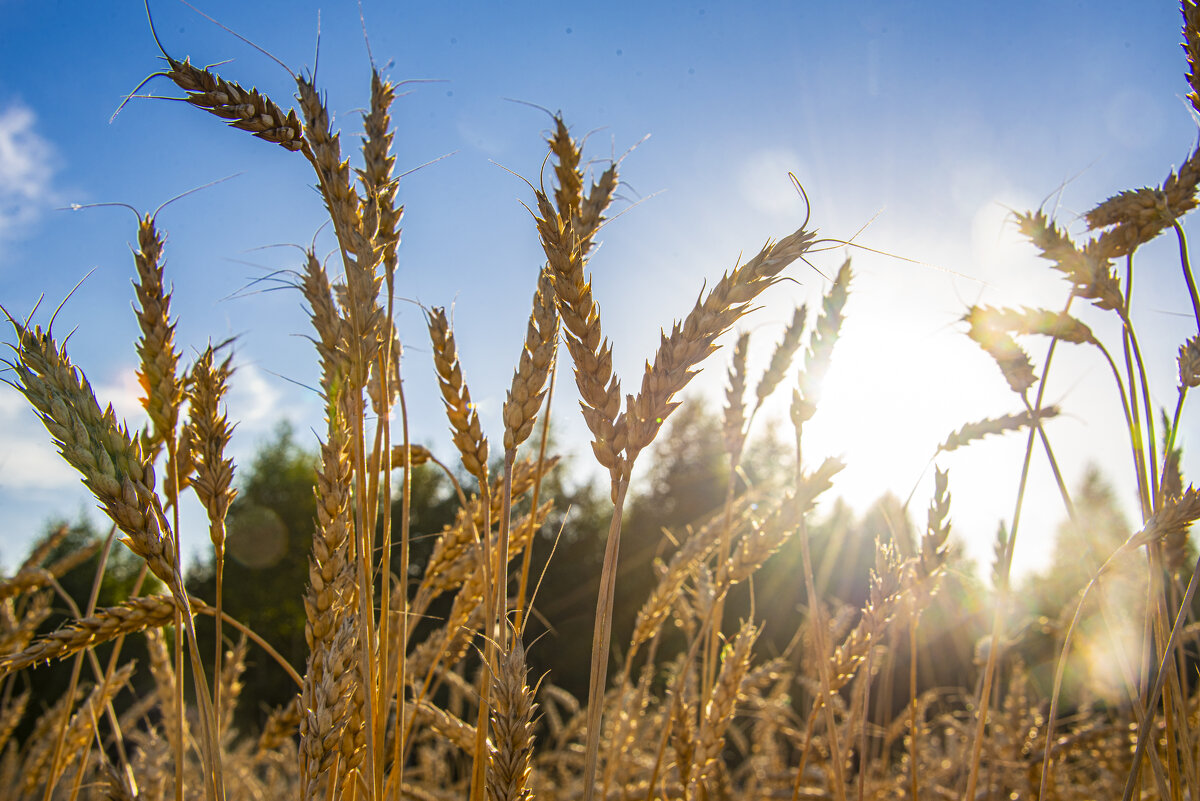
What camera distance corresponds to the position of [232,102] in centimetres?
103

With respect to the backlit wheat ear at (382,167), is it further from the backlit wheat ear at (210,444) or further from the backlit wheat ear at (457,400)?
the backlit wheat ear at (210,444)

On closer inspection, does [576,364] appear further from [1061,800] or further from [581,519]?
[581,519]

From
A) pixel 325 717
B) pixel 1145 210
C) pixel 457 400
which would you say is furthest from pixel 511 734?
pixel 1145 210

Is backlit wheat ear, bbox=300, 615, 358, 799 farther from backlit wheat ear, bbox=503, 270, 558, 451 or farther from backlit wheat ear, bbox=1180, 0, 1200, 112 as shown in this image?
backlit wheat ear, bbox=1180, 0, 1200, 112

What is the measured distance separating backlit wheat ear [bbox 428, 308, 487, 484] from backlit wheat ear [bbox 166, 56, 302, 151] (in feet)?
1.44

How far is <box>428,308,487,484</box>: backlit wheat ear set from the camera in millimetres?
1250

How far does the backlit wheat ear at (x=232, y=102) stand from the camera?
1022 mm

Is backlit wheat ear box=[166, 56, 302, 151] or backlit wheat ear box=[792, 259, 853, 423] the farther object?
backlit wheat ear box=[792, 259, 853, 423]

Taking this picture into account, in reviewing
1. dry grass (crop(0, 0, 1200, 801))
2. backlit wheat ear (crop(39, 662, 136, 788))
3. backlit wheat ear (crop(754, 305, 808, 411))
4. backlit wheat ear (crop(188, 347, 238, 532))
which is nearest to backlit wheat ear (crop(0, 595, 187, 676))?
dry grass (crop(0, 0, 1200, 801))

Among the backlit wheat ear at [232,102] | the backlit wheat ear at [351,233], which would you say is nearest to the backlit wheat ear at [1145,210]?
the backlit wheat ear at [351,233]

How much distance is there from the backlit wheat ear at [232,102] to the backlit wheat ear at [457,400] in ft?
1.44

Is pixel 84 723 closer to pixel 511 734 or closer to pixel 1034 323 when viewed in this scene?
pixel 511 734

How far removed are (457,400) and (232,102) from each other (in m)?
0.63

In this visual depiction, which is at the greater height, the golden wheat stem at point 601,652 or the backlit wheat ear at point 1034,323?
the backlit wheat ear at point 1034,323
